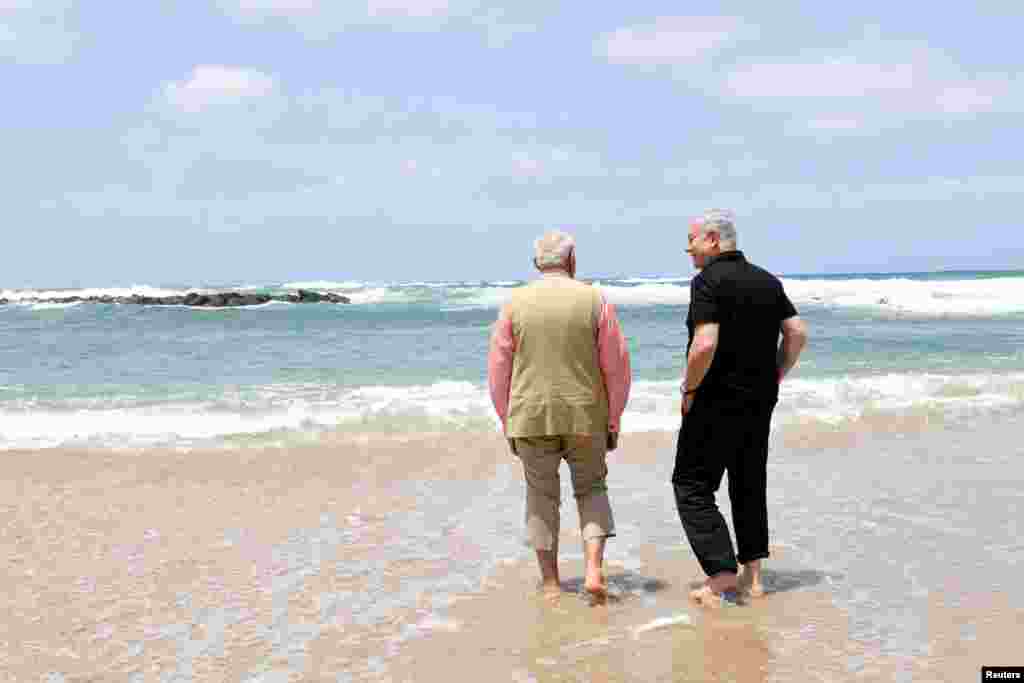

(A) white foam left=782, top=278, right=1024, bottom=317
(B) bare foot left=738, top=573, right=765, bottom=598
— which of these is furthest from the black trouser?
(A) white foam left=782, top=278, right=1024, bottom=317

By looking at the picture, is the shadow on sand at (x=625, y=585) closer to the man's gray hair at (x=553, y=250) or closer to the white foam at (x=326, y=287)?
the man's gray hair at (x=553, y=250)

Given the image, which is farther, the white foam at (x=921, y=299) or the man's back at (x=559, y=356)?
the white foam at (x=921, y=299)

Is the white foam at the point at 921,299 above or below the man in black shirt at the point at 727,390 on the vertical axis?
below

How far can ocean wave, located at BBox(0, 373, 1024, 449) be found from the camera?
9211mm

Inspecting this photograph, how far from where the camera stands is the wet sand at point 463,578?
3.58 meters

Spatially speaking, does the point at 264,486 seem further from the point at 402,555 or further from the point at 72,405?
the point at 72,405

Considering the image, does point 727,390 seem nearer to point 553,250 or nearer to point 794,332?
point 794,332

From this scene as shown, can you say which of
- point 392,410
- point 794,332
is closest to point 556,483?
point 794,332

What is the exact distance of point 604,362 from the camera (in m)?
4.21

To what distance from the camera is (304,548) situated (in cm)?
520

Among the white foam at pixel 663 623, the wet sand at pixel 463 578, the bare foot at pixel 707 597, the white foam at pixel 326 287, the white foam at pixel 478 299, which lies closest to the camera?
the wet sand at pixel 463 578

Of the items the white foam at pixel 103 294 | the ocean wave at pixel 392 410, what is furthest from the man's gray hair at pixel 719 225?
the white foam at pixel 103 294

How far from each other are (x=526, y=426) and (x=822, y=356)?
1343 cm

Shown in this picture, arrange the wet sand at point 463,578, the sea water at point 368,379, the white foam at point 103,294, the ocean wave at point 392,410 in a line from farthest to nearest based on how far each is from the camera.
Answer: the white foam at point 103,294 → the sea water at point 368,379 → the ocean wave at point 392,410 → the wet sand at point 463,578
